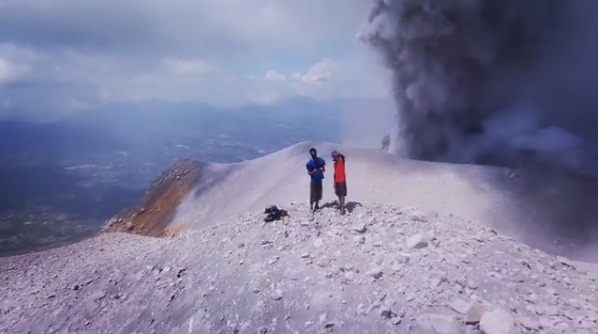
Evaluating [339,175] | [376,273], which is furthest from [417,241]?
[339,175]

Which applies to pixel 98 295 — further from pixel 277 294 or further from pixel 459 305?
pixel 459 305

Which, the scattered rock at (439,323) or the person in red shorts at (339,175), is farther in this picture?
the person in red shorts at (339,175)

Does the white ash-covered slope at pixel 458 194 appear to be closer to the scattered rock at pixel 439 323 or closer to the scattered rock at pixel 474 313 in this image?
the scattered rock at pixel 474 313

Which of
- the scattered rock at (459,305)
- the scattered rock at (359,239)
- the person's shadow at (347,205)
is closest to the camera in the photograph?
the scattered rock at (459,305)

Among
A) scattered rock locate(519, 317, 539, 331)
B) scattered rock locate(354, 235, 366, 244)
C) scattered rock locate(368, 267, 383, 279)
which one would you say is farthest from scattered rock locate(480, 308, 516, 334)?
scattered rock locate(354, 235, 366, 244)

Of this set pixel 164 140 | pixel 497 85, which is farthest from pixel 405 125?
pixel 164 140

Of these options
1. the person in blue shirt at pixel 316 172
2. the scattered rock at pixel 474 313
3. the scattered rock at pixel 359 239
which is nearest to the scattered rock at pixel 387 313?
the scattered rock at pixel 474 313

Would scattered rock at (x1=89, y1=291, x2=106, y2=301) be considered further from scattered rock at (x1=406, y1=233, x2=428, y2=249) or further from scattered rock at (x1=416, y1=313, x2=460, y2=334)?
scattered rock at (x1=416, y1=313, x2=460, y2=334)
